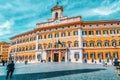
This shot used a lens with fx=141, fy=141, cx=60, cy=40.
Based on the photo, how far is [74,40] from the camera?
38.7 meters

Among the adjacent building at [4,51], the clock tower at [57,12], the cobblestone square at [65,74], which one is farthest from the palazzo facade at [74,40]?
the adjacent building at [4,51]

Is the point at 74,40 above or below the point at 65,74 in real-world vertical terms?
above

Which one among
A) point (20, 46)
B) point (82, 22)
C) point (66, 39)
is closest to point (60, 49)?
point (66, 39)

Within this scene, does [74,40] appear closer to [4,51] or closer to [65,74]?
[65,74]

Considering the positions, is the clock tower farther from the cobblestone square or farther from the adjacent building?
the adjacent building

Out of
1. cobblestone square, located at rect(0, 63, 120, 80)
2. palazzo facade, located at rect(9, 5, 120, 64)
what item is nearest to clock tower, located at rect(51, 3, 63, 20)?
palazzo facade, located at rect(9, 5, 120, 64)

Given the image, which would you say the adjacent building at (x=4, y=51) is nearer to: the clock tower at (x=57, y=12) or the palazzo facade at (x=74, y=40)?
the palazzo facade at (x=74, y=40)

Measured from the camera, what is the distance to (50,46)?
136 feet

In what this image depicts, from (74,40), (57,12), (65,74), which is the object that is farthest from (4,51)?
(65,74)

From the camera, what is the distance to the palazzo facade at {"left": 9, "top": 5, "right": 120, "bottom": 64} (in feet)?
120

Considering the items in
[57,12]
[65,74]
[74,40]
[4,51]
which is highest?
[57,12]

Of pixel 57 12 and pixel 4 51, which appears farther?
pixel 4 51

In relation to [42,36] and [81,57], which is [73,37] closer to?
[81,57]

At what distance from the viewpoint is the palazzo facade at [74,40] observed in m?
36.5
